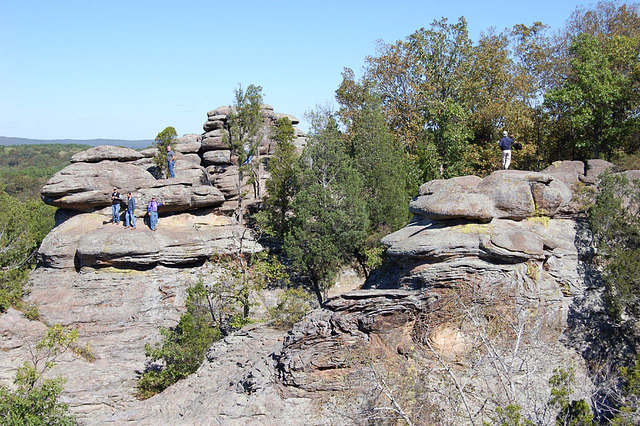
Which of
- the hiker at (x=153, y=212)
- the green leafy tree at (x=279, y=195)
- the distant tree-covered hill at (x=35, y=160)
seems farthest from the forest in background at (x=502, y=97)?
the distant tree-covered hill at (x=35, y=160)

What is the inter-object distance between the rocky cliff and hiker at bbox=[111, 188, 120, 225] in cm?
549

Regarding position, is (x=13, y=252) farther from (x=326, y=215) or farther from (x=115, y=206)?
(x=326, y=215)

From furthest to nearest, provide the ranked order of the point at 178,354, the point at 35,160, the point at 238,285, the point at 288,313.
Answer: the point at 35,160 < the point at 238,285 < the point at 288,313 < the point at 178,354

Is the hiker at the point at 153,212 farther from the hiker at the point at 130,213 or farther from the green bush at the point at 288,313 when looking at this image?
the green bush at the point at 288,313

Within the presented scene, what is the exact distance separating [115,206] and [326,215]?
12563mm

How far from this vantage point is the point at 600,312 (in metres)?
21.9

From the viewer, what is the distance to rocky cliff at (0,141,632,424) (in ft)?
61.3

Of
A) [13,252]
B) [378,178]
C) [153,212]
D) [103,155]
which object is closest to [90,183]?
[103,155]

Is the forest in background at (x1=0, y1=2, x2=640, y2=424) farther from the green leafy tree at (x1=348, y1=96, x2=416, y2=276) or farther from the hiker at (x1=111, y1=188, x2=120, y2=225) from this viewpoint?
the hiker at (x1=111, y1=188, x2=120, y2=225)

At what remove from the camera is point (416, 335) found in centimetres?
2070

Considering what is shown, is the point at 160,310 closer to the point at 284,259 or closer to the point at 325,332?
the point at 284,259

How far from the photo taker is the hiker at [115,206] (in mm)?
31995

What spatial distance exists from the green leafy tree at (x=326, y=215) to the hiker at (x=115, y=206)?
1010 centimetres

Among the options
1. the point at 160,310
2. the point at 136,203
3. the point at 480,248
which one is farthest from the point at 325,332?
the point at 136,203
